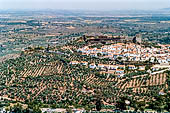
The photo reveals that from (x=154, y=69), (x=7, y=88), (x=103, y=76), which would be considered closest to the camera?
(x=7, y=88)

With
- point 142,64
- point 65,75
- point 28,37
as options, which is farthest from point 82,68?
point 28,37

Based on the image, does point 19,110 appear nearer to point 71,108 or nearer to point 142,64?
point 71,108

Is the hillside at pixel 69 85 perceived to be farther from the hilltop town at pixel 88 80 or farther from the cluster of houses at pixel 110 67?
the cluster of houses at pixel 110 67

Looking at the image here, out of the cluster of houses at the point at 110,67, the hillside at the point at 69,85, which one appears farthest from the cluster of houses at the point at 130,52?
the hillside at the point at 69,85

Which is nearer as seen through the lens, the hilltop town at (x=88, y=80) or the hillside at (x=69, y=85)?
the hilltop town at (x=88, y=80)

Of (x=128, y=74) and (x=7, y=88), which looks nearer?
(x=7, y=88)

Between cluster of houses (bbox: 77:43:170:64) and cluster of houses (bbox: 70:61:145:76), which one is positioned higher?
cluster of houses (bbox: 77:43:170:64)

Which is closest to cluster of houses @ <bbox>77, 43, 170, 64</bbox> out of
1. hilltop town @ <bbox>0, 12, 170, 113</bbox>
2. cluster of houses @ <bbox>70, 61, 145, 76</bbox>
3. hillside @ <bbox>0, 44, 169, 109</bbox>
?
hilltop town @ <bbox>0, 12, 170, 113</bbox>

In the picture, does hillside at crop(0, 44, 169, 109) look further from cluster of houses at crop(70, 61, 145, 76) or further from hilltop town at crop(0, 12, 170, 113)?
cluster of houses at crop(70, 61, 145, 76)
